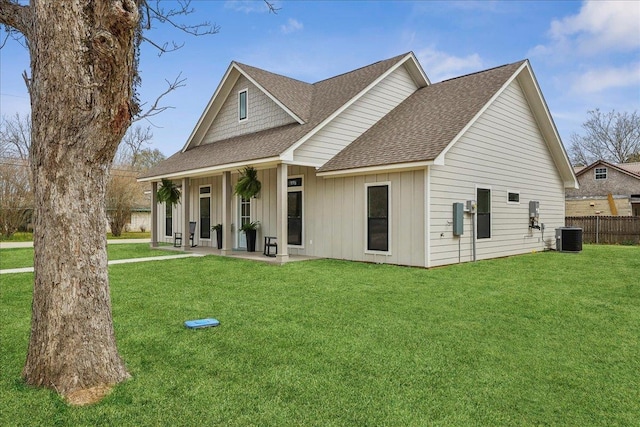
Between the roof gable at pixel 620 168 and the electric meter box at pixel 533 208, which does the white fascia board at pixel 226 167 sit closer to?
the electric meter box at pixel 533 208

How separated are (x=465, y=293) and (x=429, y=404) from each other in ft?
13.3

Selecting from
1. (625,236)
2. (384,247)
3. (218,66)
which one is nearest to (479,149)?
(384,247)

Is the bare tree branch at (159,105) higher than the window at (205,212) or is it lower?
higher

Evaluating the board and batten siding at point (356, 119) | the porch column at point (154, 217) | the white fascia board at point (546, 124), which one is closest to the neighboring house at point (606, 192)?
the white fascia board at point (546, 124)

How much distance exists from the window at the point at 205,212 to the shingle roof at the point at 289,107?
4.36ft

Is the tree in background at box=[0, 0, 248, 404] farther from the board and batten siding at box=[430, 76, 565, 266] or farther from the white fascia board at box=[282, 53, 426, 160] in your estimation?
the board and batten siding at box=[430, 76, 565, 266]

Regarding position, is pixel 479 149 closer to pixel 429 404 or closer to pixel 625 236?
pixel 429 404

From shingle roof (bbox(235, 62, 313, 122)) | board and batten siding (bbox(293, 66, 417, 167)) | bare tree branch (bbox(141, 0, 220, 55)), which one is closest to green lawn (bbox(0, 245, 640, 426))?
bare tree branch (bbox(141, 0, 220, 55))

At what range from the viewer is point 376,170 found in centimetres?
964

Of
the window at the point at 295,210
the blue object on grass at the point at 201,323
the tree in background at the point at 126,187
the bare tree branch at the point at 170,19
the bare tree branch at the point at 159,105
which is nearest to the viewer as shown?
the bare tree branch at the point at 159,105

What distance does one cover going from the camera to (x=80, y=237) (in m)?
3.08

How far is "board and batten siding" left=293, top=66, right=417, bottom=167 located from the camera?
10.8 metres

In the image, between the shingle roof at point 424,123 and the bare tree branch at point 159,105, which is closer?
the bare tree branch at point 159,105

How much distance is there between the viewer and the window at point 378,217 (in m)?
9.94
